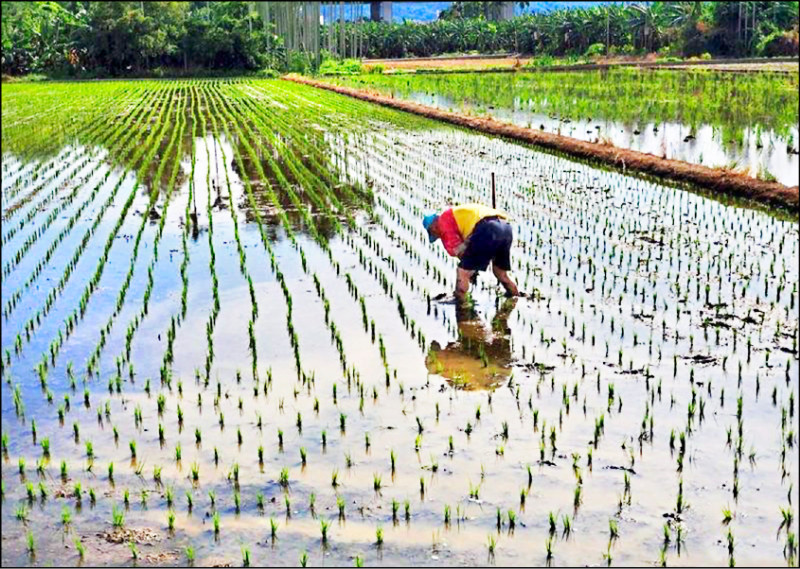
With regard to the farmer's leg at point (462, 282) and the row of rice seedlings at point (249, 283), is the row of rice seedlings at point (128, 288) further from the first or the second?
the farmer's leg at point (462, 282)

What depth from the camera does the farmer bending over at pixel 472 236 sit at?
7.44m

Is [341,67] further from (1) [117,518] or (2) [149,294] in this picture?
(1) [117,518]

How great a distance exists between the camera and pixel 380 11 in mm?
61656

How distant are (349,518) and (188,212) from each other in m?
7.77

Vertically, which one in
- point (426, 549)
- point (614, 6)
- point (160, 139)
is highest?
point (614, 6)

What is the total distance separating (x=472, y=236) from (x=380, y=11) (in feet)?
186

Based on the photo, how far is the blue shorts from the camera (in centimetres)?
743

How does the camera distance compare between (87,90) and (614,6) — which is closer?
(87,90)

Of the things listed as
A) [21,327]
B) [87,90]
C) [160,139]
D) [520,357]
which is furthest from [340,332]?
[87,90]

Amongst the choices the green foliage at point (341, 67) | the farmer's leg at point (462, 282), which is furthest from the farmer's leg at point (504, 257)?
the green foliage at point (341, 67)

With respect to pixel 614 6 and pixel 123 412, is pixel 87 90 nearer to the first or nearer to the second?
pixel 614 6

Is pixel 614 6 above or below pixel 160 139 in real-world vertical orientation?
above

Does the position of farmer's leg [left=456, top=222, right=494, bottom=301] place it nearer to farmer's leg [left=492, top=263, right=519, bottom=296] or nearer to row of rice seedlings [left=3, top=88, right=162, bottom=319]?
farmer's leg [left=492, top=263, right=519, bottom=296]

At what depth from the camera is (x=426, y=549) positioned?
13.8 ft
